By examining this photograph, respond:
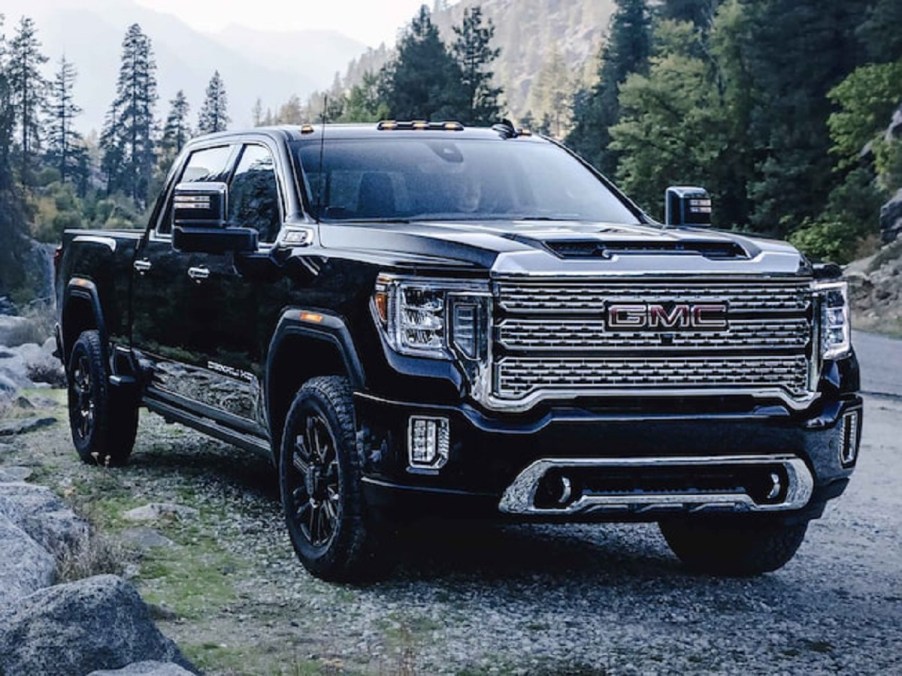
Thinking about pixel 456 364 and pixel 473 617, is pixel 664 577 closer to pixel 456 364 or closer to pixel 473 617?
pixel 473 617

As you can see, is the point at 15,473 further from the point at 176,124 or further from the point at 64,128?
the point at 64,128

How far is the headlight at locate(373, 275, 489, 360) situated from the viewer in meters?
5.68

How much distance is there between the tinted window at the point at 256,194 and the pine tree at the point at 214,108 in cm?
14560

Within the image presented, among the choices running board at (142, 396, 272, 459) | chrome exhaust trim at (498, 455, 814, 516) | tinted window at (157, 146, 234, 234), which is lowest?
running board at (142, 396, 272, 459)

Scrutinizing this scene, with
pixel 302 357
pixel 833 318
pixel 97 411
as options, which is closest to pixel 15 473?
pixel 97 411

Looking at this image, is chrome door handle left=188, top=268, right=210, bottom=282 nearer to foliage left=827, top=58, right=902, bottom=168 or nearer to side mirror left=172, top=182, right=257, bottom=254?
side mirror left=172, top=182, right=257, bottom=254

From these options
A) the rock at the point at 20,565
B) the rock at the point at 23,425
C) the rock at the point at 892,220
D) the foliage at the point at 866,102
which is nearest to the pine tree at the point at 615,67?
the foliage at the point at 866,102

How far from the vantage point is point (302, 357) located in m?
6.78

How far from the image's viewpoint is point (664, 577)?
695 cm

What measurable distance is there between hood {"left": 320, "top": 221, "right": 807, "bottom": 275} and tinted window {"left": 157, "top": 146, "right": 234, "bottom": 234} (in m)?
1.81

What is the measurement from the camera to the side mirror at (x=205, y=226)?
6895 mm

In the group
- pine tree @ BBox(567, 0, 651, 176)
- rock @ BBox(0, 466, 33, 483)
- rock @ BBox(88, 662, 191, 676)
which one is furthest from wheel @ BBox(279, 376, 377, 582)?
pine tree @ BBox(567, 0, 651, 176)

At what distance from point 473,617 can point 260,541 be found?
5.80 feet

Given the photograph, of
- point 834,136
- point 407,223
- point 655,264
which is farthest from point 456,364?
point 834,136
